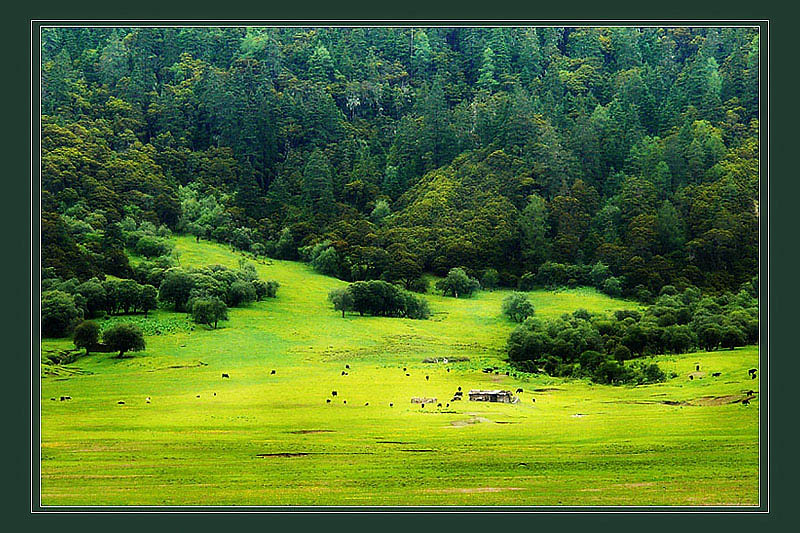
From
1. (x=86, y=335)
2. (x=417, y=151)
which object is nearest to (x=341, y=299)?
(x=417, y=151)

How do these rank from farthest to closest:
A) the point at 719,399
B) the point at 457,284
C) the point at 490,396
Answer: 1. the point at 457,284
2. the point at 490,396
3. the point at 719,399

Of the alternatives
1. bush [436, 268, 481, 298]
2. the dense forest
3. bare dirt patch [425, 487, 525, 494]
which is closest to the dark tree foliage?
the dense forest

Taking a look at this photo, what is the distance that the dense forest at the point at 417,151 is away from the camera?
13.7 m

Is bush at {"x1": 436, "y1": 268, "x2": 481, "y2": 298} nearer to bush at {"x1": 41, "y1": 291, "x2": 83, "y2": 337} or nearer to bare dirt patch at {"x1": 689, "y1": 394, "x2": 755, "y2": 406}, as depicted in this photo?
bare dirt patch at {"x1": 689, "y1": 394, "x2": 755, "y2": 406}

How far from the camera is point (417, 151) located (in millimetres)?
14648

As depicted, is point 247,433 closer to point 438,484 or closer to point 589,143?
point 438,484

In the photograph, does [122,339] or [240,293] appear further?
[240,293]

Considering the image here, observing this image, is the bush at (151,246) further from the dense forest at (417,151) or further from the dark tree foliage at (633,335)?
the dark tree foliage at (633,335)

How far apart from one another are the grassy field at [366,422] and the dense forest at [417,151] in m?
0.81

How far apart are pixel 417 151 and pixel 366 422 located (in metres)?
4.50

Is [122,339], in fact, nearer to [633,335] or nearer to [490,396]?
[490,396]

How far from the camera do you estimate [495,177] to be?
565 inches

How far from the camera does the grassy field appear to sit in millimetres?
11805

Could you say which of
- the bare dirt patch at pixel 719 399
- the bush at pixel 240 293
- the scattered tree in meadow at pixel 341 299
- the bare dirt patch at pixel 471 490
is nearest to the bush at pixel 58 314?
the bush at pixel 240 293
